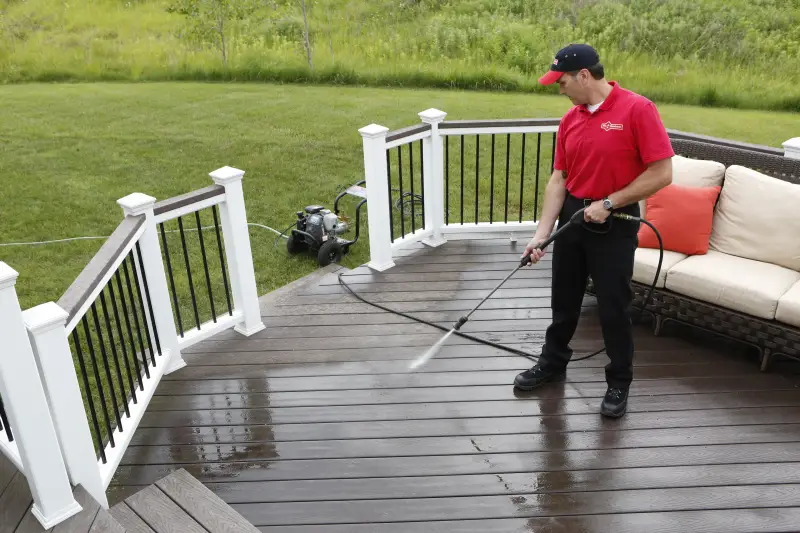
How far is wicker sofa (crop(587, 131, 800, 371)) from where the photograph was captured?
3.27m

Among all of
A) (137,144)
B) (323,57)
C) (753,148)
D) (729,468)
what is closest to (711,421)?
(729,468)

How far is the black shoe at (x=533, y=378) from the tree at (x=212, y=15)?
8.29m

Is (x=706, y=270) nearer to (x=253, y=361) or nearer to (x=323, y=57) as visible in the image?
(x=253, y=361)

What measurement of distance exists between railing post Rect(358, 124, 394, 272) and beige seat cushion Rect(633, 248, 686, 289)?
4.88 ft

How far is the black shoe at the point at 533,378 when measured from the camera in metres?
3.23

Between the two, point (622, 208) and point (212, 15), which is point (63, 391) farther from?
point (212, 15)

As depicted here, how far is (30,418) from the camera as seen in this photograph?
2.27 metres

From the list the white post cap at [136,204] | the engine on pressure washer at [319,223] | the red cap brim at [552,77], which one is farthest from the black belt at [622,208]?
the engine on pressure washer at [319,223]

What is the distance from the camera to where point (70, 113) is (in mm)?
8695

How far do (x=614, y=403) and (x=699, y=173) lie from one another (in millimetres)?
1464

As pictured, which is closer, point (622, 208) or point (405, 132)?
point (622, 208)

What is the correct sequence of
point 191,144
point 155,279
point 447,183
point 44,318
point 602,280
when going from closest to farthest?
1. point 44,318
2. point 602,280
3. point 155,279
4. point 447,183
5. point 191,144

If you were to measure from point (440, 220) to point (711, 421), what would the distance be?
2246mm

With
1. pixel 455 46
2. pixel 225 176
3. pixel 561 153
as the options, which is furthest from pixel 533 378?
pixel 455 46
